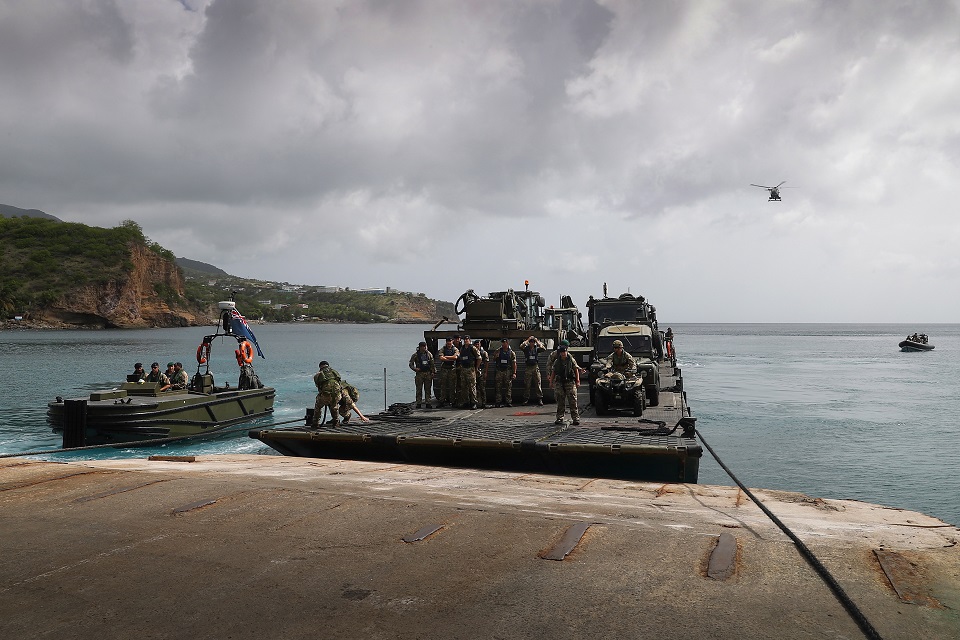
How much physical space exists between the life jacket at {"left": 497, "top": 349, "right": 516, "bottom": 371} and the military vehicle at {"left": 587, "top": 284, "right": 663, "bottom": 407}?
6.96 ft

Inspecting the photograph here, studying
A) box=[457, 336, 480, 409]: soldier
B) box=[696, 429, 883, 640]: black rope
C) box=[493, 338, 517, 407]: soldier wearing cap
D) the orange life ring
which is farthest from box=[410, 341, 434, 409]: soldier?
box=[696, 429, 883, 640]: black rope

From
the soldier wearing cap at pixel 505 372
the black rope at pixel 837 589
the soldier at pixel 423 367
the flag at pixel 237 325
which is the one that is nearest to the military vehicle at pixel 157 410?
the flag at pixel 237 325

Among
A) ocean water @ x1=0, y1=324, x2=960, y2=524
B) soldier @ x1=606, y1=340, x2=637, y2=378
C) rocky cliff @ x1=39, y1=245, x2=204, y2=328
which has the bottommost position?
ocean water @ x1=0, y1=324, x2=960, y2=524

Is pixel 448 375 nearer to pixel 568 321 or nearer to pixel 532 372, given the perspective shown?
pixel 532 372

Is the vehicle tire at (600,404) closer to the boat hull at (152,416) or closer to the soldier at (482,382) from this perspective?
the soldier at (482,382)

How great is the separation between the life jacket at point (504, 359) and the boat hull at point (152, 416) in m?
8.41

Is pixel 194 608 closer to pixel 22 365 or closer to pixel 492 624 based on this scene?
pixel 492 624

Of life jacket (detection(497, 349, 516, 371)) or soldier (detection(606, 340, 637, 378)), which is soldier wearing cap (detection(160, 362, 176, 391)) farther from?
soldier (detection(606, 340, 637, 378))

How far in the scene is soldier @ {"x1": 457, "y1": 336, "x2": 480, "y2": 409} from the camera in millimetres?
16406

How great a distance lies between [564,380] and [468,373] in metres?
3.72

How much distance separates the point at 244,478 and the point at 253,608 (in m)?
4.04

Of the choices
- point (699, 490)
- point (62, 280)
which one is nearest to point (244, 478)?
point (699, 490)

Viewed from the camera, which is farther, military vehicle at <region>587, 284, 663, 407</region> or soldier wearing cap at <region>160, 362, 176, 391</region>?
Result: soldier wearing cap at <region>160, 362, 176, 391</region>

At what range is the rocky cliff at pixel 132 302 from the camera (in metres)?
105
